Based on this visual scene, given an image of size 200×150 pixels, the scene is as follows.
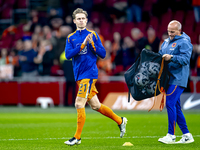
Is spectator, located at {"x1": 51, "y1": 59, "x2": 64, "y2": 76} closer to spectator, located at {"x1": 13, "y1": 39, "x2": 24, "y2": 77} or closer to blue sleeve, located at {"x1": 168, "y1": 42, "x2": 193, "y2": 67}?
spectator, located at {"x1": 13, "y1": 39, "x2": 24, "y2": 77}

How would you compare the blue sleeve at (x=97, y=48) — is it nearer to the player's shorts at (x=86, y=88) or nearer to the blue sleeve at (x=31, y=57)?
the player's shorts at (x=86, y=88)

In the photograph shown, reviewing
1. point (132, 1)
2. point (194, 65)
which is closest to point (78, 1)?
point (132, 1)

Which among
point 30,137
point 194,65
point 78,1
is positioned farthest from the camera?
point 78,1

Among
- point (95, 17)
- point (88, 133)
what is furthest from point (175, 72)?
point (95, 17)

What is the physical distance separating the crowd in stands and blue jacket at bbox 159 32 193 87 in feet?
23.6

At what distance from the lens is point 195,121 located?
10727mm

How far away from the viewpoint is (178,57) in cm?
684

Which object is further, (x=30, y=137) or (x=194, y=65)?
(x=194, y=65)

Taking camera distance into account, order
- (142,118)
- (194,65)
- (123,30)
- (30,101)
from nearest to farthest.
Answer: (142,118), (194,65), (30,101), (123,30)

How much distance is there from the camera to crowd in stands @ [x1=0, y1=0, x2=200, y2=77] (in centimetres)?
1555

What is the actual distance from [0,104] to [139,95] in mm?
10494

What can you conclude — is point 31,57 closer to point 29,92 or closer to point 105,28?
point 29,92

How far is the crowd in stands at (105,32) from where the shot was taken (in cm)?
1555

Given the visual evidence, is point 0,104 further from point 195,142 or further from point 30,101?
point 195,142
